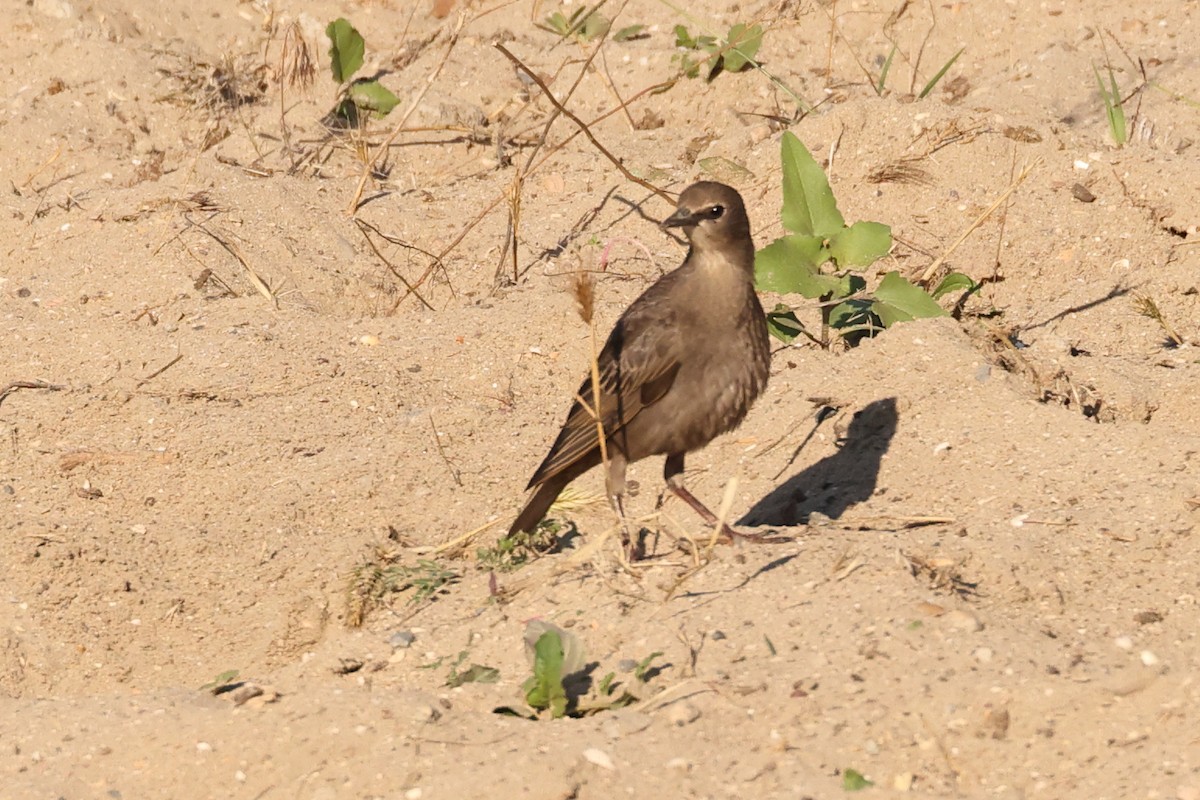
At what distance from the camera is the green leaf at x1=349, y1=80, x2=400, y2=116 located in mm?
9047

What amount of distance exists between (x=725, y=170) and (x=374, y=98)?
2.25 metres

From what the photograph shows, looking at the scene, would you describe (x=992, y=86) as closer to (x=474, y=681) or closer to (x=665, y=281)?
(x=665, y=281)

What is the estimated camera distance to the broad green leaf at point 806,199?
6707mm

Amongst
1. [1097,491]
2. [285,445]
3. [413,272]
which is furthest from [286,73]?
[1097,491]

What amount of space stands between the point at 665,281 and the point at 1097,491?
1.72m

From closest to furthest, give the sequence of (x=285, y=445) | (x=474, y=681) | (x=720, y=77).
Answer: (x=474, y=681)
(x=285, y=445)
(x=720, y=77)

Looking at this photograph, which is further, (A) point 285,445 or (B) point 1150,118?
(B) point 1150,118

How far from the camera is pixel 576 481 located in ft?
21.2

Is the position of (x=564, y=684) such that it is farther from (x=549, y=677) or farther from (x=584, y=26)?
(x=584, y=26)

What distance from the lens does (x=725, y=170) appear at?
813cm

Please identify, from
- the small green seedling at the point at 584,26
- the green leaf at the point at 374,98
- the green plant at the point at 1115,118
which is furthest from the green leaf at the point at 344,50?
the green plant at the point at 1115,118

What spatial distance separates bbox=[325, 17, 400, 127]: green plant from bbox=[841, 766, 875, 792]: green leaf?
614 cm

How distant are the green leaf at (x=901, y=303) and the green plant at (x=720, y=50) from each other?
2714 mm

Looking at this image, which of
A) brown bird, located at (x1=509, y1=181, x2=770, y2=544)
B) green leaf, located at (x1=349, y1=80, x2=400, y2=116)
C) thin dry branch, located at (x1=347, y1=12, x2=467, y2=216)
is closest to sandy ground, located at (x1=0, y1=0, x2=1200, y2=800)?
thin dry branch, located at (x1=347, y1=12, x2=467, y2=216)
